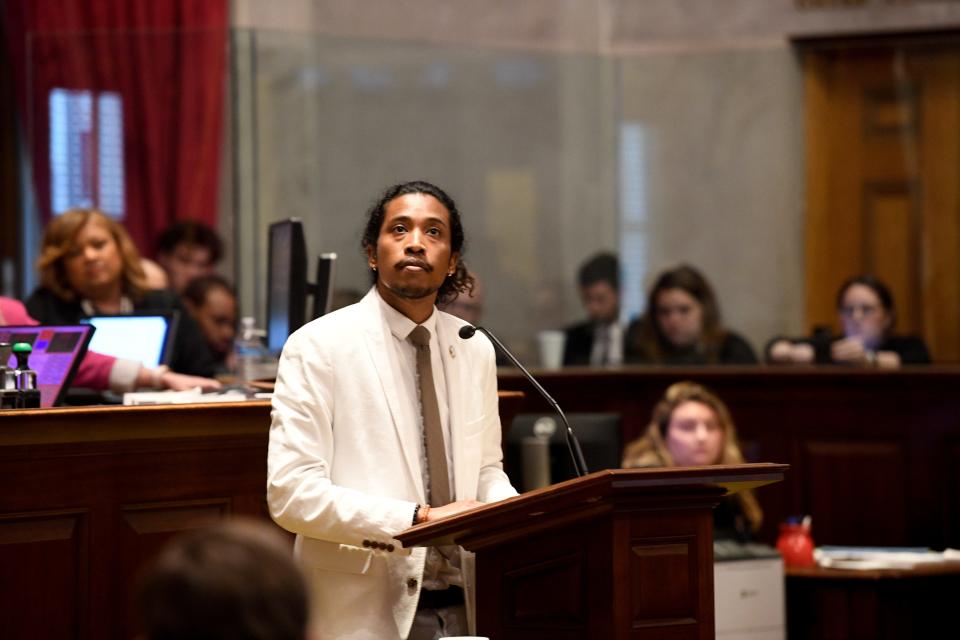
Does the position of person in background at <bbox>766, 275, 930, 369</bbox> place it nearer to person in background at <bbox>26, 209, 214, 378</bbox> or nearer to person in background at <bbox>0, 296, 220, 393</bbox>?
person in background at <bbox>26, 209, 214, 378</bbox>

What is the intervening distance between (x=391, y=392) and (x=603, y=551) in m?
0.54

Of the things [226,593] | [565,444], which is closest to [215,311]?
[565,444]

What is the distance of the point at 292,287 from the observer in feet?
12.8

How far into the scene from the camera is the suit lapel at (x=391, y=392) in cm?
266

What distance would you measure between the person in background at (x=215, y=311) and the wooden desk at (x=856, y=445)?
116cm

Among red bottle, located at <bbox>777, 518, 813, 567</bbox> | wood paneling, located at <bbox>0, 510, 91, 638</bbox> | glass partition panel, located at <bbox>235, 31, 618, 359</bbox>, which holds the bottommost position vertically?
red bottle, located at <bbox>777, 518, 813, 567</bbox>

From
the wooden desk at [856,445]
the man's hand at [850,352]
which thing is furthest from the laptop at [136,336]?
the man's hand at [850,352]

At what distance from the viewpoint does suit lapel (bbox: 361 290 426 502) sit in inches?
105

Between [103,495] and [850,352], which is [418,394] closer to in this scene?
[103,495]

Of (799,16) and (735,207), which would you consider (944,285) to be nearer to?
(735,207)

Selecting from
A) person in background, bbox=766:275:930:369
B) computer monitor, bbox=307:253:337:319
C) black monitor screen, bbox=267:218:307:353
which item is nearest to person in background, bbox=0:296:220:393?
black monitor screen, bbox=267:218:307:353

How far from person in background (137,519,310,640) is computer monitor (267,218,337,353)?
8.43ft

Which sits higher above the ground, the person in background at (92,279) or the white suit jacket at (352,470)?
the person in background at (92,279)

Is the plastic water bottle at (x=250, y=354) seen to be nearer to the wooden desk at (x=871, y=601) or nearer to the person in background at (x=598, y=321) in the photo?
the wooden desk at (x=871, y=601)
